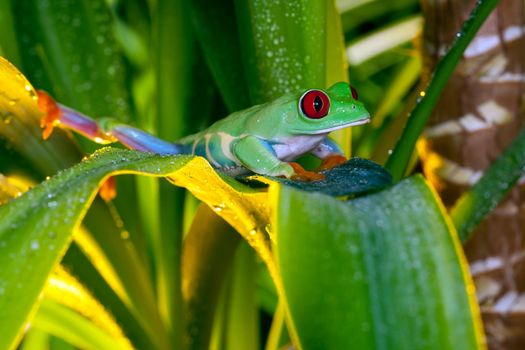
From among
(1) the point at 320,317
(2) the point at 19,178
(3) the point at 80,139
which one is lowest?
(1) the point at 320,317

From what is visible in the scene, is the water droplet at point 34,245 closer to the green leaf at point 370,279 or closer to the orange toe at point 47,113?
the green leaf at point 370,279

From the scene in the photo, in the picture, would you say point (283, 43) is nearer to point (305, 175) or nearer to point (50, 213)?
point (305, 175)

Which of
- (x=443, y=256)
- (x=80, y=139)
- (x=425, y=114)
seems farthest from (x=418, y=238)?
(x=80, y=139)

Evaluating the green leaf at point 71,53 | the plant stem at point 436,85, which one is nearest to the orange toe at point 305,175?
the plant stem at point 436,85

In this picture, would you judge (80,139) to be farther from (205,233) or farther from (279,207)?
(279,207)

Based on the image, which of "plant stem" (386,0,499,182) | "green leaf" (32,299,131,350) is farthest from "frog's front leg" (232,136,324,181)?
"green leaf" (32,299,131,350)

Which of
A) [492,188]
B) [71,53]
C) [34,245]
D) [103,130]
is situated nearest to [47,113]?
[103,130]

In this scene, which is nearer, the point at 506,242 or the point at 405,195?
the point at 405,195
